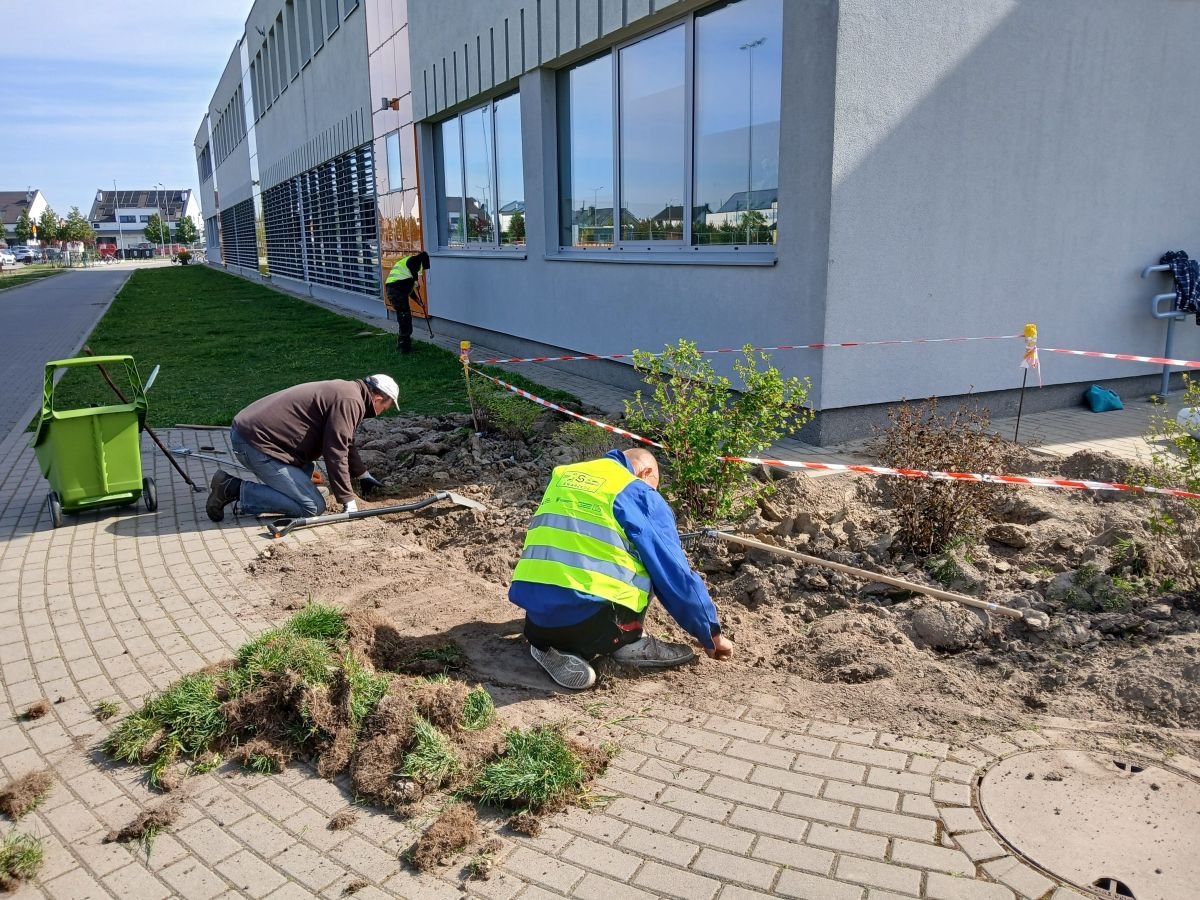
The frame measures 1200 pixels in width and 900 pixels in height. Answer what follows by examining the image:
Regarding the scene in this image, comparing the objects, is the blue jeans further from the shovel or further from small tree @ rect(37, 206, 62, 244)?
small tree @ rect(37, 206, 62, 244)

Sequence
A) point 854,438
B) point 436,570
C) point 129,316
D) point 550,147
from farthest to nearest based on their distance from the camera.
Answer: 1. point 129,316
2. point 550,147
3. point 854,438
4. point 436,570

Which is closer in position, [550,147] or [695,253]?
[695,253]

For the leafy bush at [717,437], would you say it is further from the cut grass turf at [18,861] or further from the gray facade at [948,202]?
the cut grass turf at [18,861]

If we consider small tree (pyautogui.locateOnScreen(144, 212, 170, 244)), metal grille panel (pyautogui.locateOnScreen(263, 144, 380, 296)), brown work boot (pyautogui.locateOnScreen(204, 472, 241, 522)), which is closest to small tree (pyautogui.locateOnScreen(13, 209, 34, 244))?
small tree (pyautogui.locateOnScreen(144, 212, 170, 244))

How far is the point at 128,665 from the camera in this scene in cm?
428

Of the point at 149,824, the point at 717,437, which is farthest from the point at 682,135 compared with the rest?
the point at 149,824

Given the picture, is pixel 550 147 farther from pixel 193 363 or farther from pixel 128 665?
pixel 128 665

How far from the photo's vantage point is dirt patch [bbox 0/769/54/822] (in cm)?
321

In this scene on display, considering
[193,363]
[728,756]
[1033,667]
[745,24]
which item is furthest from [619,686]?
[193,363]

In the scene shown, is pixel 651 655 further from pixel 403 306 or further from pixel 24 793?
pixel 403 306

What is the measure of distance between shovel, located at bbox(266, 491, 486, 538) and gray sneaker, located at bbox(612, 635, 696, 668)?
2.34m

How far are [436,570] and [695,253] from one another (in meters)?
5.11

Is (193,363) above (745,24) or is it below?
below

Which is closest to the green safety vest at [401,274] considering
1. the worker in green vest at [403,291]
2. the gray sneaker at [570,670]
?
the worker in green vest at [403,291]
